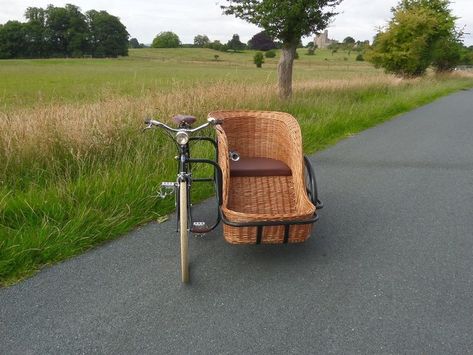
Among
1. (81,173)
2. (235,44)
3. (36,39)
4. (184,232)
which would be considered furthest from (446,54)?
(235,44)

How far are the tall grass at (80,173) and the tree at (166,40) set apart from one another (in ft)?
419

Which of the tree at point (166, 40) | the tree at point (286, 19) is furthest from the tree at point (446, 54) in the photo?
the tree at point (166, 40)

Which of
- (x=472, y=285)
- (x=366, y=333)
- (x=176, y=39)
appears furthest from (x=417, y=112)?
(x=176, y=39)

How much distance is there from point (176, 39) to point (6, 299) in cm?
13686

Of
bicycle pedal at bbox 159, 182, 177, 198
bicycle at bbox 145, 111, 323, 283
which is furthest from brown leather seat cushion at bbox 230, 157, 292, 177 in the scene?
bicycle pedal at bbox 159, 182, 177, 198

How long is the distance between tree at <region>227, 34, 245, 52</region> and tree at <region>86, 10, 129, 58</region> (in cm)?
3506

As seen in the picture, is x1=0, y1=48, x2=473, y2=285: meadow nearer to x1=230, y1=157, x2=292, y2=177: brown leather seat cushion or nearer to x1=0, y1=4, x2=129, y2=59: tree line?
x1=230, y1=157, x2=292, y2=177: brown leather seat cushion

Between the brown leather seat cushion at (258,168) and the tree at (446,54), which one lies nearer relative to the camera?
the brown leather seat cushion at (258,168)

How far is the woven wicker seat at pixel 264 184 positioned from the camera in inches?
116

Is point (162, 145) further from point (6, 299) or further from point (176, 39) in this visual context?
point (176, 39)

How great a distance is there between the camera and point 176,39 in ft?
425

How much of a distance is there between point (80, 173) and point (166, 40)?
133 meters

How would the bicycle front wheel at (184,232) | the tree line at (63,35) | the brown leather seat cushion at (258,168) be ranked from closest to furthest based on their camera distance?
1. the bicycle front wheel at (184,232)
2. the brown leather seat cushion at (258,168)
3. the tree line at (63,35)

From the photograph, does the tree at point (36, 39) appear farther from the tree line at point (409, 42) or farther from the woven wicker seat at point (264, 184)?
the woven wicker seat at point (264, 184)
